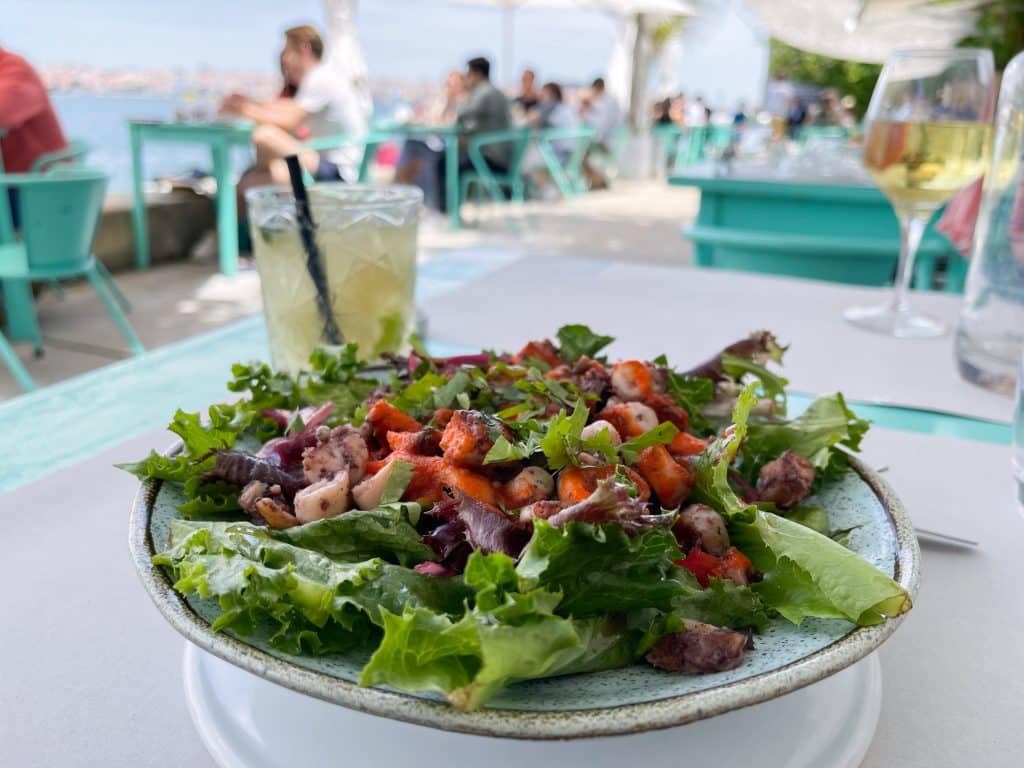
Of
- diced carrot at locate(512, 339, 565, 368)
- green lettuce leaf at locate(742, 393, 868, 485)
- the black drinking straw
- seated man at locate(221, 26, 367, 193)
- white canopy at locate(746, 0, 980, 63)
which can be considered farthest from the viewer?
seated man at locate(221, 26, 367, 193)

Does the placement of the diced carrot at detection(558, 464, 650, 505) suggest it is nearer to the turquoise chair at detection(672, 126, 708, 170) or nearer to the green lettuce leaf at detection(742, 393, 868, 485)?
the green lettuce leaf at detection(742, 393, 868, 485)

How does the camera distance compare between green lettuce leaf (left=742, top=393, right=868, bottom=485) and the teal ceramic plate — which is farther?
green lettuce leaf (left=742, top=393, right=868, bottom=485)

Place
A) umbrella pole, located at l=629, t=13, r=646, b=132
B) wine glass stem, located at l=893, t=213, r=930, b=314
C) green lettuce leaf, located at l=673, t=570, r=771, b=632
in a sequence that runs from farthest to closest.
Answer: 1. umbrella pole, located at l=629, t=13, r=646, b=132
2. wine glass stem, located at l=893, t=213, r=930, b=314
3. green lettuce leaf, located at l=673, t=570, r=771, b=632

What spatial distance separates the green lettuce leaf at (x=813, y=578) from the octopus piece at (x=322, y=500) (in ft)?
0.94

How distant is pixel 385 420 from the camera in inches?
28.6

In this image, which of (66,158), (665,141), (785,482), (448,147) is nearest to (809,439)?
(785,482)

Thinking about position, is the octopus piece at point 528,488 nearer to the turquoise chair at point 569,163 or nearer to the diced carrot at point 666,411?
the diced carrot at point 666,411

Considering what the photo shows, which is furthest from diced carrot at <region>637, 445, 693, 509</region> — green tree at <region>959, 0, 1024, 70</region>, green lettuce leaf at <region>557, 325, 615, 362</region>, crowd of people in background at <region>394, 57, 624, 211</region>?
crowd of people in background at <region>394, 57, 624, 211</region>

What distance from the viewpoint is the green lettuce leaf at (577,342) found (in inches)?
37.6

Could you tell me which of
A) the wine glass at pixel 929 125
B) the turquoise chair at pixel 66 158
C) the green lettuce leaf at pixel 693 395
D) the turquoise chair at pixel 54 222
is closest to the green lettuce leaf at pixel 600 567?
the green lettuce leaf at pixel 693 395

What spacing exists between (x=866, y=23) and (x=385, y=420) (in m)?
2.77

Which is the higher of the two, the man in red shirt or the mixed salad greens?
the man in red shirt

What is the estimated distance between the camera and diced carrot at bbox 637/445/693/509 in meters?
0.65

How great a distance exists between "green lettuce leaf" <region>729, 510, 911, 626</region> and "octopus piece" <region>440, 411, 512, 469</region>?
0.63ft
